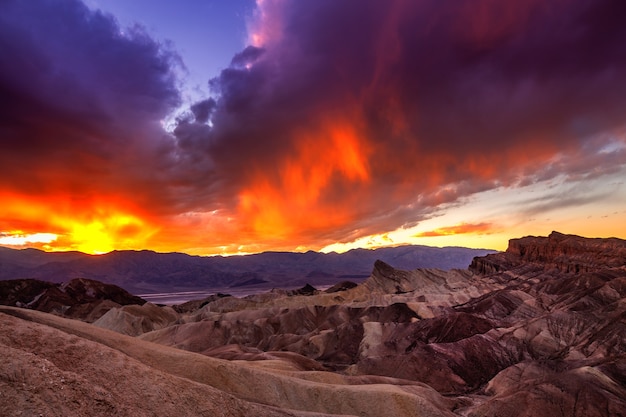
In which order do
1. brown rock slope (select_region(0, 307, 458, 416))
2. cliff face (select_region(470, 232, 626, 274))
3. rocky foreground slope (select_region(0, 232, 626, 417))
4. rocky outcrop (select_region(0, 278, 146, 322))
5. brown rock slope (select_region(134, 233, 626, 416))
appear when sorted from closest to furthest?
brown rock slope (select_region(0, 307, 458, 416)) → rocky foreground slope (select_region(0, 232, 626, 417)) → brown rock slope (select_region(134, 233, 626, 416)) → cliff face (select_region(470, 232, 626, 274)) → rocky outcrop (select_region(0, 278, 146, 322))

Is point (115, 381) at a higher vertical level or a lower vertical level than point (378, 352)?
higher

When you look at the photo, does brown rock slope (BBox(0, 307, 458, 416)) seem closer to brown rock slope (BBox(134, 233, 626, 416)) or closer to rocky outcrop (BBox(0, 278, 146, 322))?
brown rock slope (BBox(134, 233, 626, 416))

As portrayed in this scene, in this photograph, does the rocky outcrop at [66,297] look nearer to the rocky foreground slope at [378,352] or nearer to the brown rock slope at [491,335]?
the rocky foreground slope at [378,352]

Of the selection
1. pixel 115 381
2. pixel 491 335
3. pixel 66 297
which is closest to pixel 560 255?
pixel 491 335

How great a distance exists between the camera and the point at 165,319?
121m

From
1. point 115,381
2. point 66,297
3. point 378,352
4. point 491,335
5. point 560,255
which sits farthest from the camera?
point 66,297

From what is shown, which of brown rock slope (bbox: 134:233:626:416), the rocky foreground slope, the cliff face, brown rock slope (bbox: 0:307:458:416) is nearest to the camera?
brown rock slope (bbox: 0:307:458:416)

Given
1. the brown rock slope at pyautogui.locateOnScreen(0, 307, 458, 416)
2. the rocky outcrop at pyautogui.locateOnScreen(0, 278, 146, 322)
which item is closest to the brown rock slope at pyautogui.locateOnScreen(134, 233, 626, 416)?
the brown rock slope at pyautogui.locateOnScreen(0, 307, 458, 416)

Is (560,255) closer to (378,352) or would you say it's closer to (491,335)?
(491,335)

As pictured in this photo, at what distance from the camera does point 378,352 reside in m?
74.2

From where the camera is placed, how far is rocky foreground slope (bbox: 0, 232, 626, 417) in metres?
18.0

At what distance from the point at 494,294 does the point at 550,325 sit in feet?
88.3

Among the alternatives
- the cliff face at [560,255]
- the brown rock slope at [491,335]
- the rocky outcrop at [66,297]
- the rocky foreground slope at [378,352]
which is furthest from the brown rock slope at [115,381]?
the rocky outcrop at [66,297]

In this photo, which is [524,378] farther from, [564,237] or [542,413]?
[564,237]
